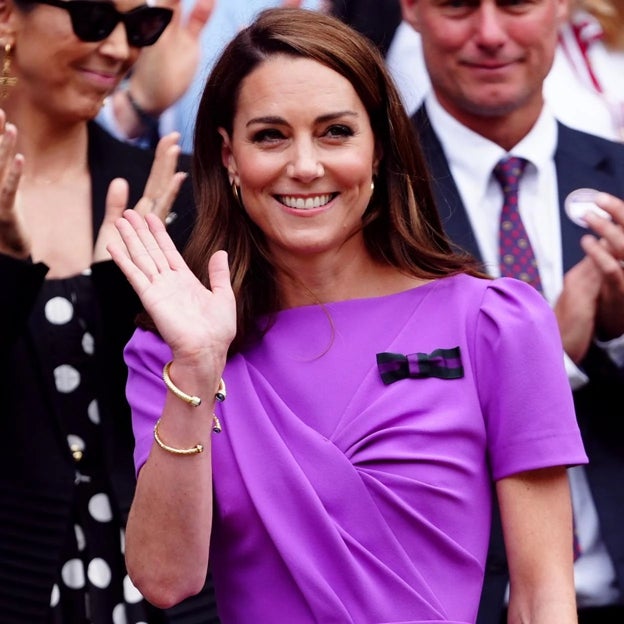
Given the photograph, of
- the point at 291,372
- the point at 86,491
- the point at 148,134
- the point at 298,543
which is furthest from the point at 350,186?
the point at 148,134

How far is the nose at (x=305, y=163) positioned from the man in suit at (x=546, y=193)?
0.85m

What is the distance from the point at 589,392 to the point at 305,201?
1.06 m

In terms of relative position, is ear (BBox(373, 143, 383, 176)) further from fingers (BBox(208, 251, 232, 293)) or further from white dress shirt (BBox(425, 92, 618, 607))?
white dress shirt (BBox(425, 92, 618, 607))

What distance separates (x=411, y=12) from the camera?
4.17 meters

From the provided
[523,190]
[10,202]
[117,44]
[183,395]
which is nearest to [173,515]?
[183,395]

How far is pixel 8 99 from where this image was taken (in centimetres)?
387

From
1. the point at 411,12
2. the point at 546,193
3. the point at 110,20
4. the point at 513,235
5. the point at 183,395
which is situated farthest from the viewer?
the point at 411,12

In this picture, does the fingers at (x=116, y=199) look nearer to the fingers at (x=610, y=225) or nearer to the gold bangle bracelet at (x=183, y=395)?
the gold bangle bracelet at (x=183, y=395)

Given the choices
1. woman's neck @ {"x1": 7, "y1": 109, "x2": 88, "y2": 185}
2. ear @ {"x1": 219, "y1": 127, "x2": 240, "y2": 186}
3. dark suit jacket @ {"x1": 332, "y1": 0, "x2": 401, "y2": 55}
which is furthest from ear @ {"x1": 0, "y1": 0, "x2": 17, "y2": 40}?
dark suit jacket @ {"x1": 332, "y1": 0, "x2": 401, "y2": 55}

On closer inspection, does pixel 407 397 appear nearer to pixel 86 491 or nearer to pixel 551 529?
pixel 551 529

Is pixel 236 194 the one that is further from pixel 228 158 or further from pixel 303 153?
pixel 303 153

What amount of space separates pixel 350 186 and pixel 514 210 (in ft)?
3.02

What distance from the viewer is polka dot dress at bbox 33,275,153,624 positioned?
11.7 ft

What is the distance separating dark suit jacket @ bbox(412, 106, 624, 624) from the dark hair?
602 millimetres
